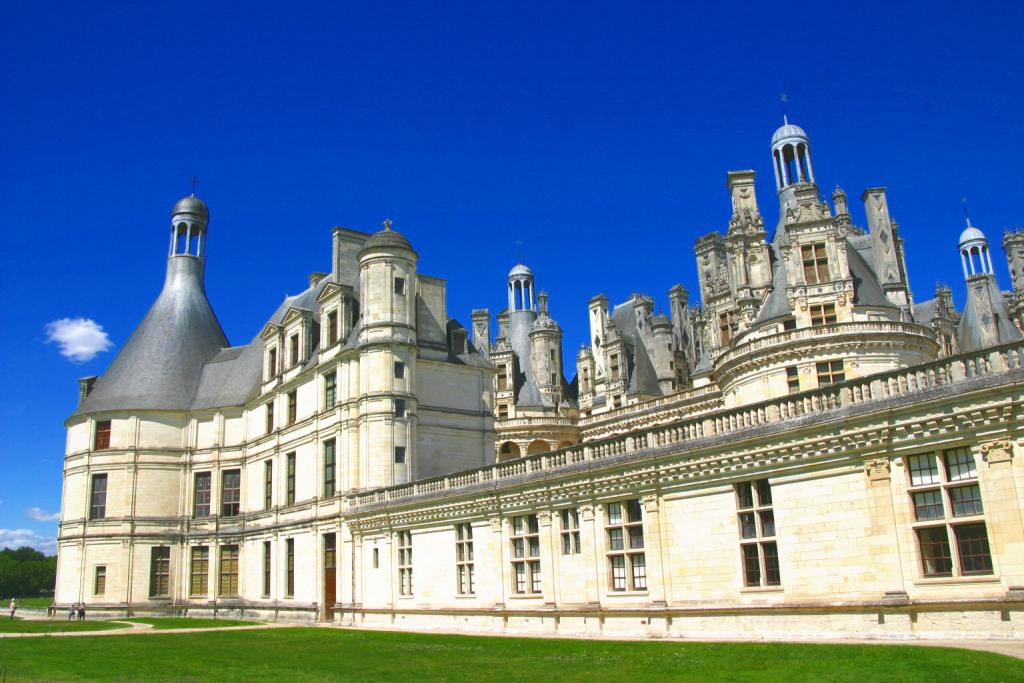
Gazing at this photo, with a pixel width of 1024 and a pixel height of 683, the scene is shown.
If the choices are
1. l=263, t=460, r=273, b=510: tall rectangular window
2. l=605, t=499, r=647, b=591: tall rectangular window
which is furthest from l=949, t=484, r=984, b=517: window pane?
l=263, t=460, r=273, b=510: tall rectangular window

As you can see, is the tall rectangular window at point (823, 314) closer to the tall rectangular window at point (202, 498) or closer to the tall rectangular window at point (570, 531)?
the tall rectangular window at point (570, 531)

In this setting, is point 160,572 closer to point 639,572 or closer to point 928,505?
point 639,572

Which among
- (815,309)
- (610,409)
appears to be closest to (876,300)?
(815,309)

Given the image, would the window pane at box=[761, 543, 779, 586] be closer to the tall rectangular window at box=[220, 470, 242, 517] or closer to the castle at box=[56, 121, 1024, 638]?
the castle at box=[56, 121, 1024, 638]

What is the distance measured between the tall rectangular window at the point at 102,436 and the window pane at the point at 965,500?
37500mm

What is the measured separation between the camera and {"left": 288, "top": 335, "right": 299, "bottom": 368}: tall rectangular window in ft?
118

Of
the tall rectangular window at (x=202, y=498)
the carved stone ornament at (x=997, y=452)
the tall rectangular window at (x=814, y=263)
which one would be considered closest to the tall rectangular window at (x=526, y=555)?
the carved stone ornament at (x=997, y=452)

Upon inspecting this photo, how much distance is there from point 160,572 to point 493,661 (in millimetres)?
29961

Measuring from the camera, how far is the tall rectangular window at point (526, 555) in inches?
851

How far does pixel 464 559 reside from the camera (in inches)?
949

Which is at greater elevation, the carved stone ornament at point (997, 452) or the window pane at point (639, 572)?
the carved stone ornament at point (997, 452)

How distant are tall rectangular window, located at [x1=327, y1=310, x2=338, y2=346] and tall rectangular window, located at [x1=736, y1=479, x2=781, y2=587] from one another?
20231 mm

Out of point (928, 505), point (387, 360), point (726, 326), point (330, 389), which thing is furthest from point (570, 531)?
point (726, 326)

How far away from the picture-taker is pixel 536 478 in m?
21.4
